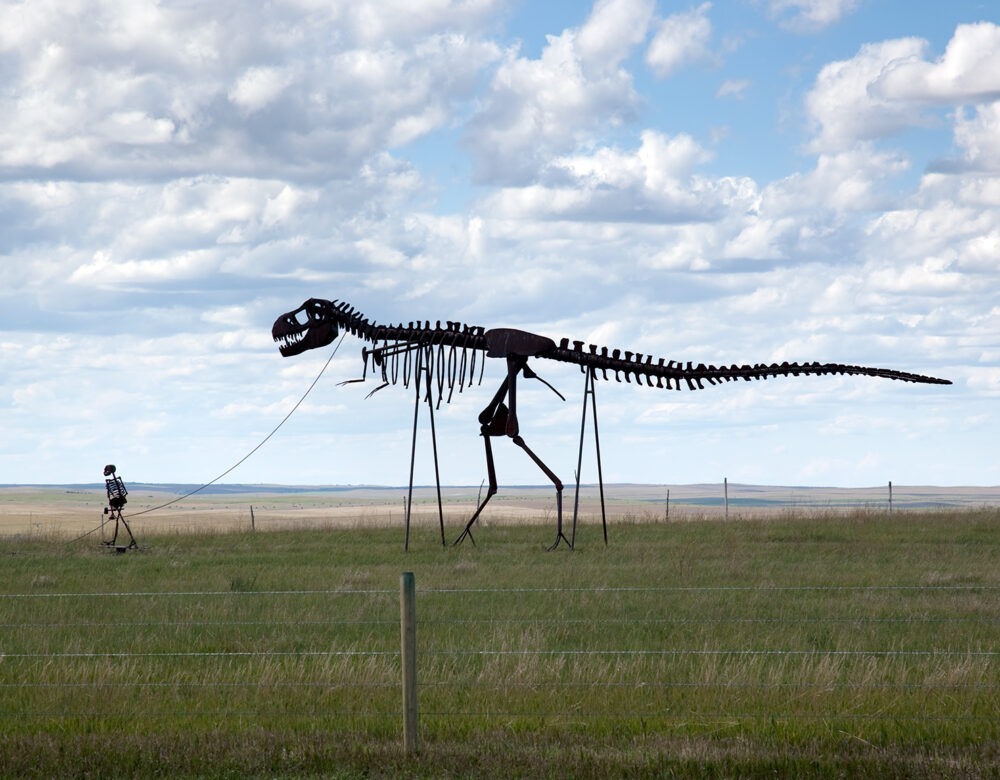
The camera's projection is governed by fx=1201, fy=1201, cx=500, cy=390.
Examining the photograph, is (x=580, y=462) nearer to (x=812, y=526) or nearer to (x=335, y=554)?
(x=335, y=554)

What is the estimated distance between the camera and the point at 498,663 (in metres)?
11.5

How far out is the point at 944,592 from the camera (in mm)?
17250

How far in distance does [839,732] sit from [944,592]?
886cm

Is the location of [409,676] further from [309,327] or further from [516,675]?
[309,327]

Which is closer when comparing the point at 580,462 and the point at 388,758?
the point at 388,758

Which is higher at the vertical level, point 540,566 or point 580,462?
point 580,462

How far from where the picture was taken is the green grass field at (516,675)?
8.70 meters

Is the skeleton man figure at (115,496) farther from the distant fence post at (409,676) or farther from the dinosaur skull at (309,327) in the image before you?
the distant fence post at (409,676)

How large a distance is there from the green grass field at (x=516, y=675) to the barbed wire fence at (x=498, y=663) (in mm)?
41

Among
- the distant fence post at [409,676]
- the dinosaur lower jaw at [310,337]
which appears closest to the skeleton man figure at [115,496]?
the dinosaur lower jaw at [310,337]

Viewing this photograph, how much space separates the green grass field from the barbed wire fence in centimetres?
4

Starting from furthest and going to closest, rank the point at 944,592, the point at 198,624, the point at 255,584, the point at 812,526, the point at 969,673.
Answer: the point at 812,526, the point at 255,584, the point at 944,592, the point at 198,624, the point at 969,673

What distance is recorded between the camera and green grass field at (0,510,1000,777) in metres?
8.70

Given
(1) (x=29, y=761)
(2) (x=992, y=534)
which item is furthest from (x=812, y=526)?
(1) (x=29, y=761)
